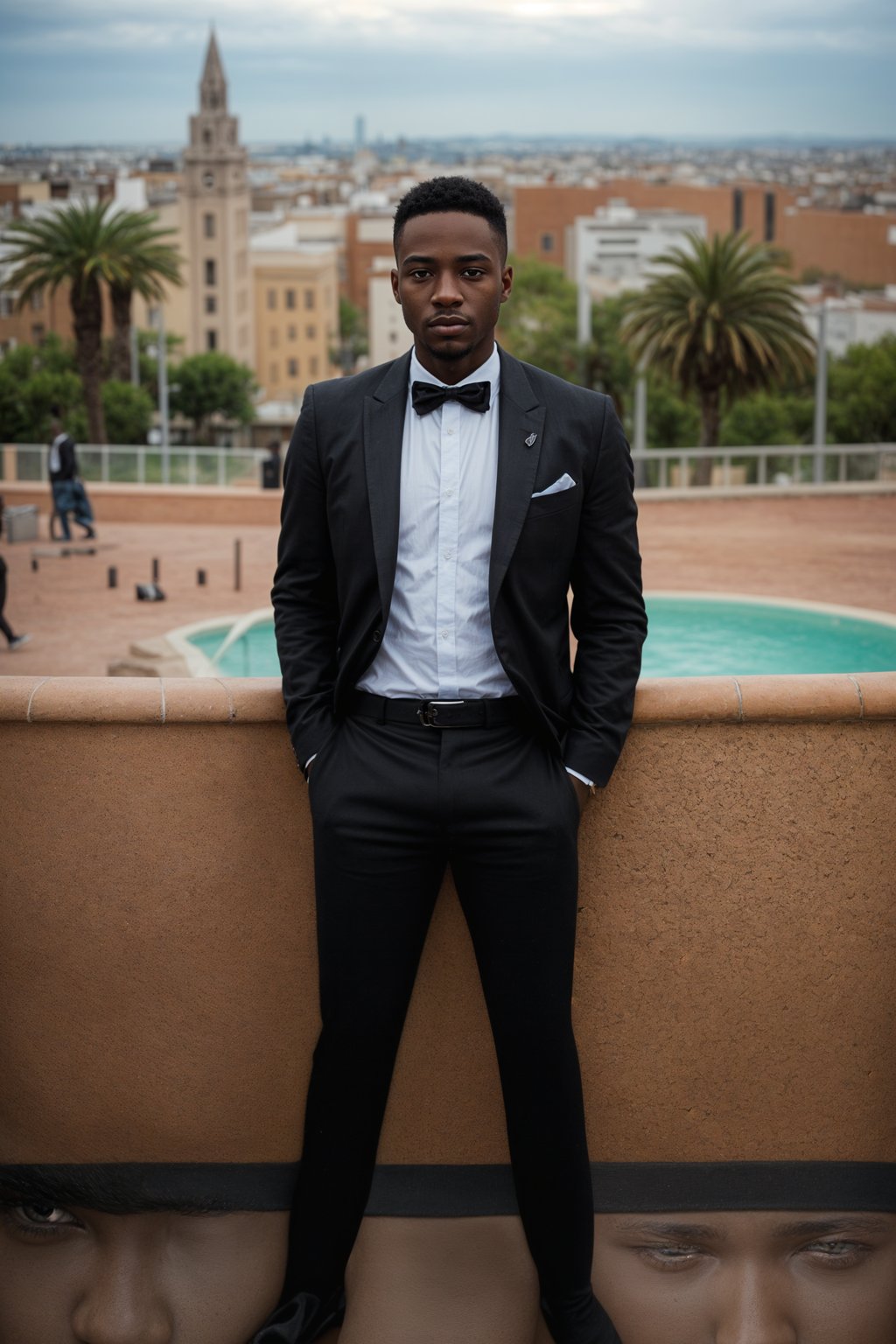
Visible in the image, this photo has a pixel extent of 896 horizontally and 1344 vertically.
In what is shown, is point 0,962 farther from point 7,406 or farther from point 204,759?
Result: point 7,406

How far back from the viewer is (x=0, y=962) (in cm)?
343

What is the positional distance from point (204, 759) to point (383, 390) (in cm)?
89

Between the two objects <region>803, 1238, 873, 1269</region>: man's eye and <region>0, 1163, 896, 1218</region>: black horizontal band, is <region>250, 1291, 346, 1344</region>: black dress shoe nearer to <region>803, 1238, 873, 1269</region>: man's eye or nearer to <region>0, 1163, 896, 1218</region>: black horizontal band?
<region>0, 1163, 896, 1218</region>: black horizontal band

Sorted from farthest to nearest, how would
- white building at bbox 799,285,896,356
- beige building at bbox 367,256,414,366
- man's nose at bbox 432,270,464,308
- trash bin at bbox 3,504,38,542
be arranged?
beige building at bbox 367,256,414,366, white building at bbox 799,285,896,356, trash bin at bbox 3,504,38,542, man's nose at bbox 432,270,464,308

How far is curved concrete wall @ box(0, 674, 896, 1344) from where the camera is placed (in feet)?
10.7

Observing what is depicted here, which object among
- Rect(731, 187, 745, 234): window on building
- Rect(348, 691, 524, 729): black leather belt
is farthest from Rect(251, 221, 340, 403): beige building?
Rect(348, 691, 524, 729): black leather belt

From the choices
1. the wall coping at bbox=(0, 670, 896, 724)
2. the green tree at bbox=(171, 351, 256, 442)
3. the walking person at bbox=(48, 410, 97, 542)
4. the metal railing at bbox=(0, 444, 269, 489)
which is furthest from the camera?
the green tree at bbox=(171, 351, 256, 442)

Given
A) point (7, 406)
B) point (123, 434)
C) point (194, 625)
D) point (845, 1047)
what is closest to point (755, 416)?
point (123, 434)

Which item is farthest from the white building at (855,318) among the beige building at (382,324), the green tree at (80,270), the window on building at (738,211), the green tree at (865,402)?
the green tree at (80,270)

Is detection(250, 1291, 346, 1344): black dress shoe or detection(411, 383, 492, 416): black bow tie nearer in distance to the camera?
detection(411, 383, 492, 416): black bow tie

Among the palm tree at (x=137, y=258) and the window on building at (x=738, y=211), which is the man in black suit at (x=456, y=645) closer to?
the palm tree at (x=137, y=258)

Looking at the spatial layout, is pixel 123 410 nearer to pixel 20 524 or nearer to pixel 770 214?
pixel 20 524

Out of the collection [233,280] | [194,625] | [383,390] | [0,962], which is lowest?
A: [194,625]

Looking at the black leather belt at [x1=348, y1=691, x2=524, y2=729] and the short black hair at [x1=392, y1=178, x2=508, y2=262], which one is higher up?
the short black hair at [x1=392, y1=178, x2=508, y2=262]
